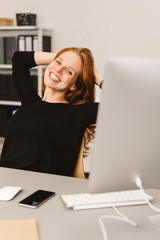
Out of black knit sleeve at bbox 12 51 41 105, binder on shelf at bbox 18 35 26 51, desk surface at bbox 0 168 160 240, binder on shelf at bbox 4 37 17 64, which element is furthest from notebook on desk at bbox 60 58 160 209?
binder on shelf at bbox 4 37 17 64

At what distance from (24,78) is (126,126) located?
108 cm

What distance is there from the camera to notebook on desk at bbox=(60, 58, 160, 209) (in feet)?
2.84

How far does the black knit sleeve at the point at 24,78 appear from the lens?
5.95ft

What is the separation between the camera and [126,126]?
2.96ft

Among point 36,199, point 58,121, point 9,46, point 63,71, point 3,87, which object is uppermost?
point 63,71

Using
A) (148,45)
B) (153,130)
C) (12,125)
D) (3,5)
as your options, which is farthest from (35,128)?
(3,5)

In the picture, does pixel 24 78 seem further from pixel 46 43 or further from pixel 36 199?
pixel 46 43

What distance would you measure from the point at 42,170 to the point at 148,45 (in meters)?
2.27

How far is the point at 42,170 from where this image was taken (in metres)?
1.64

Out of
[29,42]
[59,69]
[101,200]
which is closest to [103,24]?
[29,42]

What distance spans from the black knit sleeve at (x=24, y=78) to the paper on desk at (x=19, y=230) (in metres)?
0.87

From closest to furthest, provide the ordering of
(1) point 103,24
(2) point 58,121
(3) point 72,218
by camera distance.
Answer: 1. (3) point 72,218
2. (2) point 58,121
3. (1) point 103,24

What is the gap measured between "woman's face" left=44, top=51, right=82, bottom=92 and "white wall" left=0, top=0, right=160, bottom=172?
195cm

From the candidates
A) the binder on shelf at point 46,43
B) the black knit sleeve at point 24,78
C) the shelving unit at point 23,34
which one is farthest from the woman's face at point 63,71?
the binder on shelf at point 46,43
